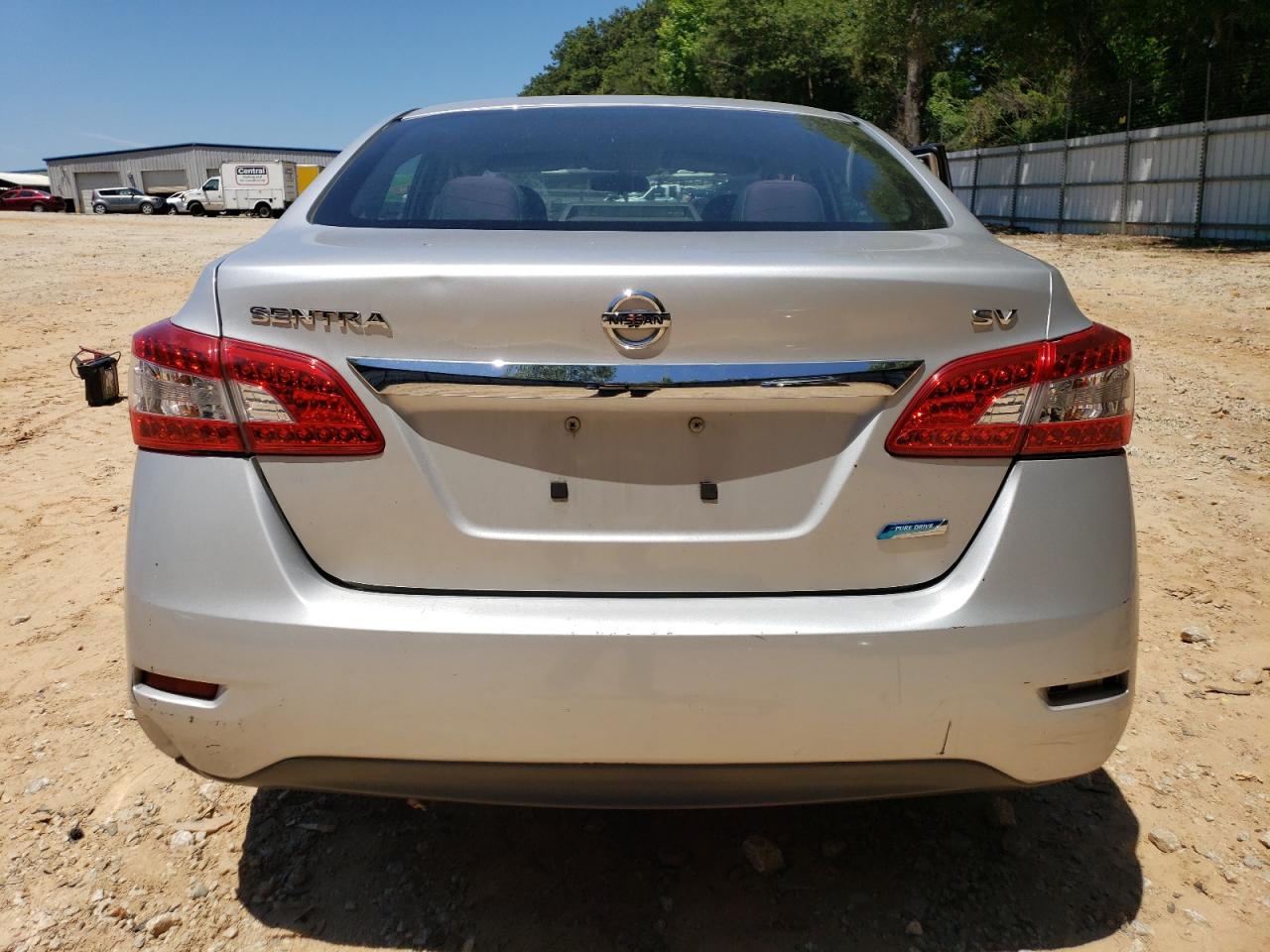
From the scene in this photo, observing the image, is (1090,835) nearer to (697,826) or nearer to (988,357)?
(697,826)

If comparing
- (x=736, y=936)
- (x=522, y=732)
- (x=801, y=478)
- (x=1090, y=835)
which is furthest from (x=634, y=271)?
(x=1090, y=835)

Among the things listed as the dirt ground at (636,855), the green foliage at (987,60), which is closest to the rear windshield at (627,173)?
the dirt ground at (636,855)

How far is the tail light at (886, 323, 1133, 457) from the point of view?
5.82ft

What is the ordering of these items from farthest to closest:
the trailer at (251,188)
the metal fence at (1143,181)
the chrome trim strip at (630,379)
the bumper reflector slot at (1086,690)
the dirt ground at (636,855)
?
the trailer at (251,188), the metal fence at (1143,181), the dirt ground at (636,855), the bumper reflector slot at (1086,690), the chrome trim strip at (630,379)

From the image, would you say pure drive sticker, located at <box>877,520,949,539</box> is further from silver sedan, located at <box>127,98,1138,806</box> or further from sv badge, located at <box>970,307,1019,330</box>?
sv badge, located at <box>970,307,1019,330</box>

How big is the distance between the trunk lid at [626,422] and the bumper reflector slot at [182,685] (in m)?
0.31

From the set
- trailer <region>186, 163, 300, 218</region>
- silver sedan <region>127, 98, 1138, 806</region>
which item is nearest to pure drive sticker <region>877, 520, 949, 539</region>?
silver sedan <region>127, 98, 1138, 806</region>

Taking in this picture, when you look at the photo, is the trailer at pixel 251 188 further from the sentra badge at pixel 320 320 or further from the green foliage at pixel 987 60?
the sentra badge at pixel 320 320

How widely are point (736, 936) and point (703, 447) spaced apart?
1.06 meters

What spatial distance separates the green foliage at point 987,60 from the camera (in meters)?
21.7

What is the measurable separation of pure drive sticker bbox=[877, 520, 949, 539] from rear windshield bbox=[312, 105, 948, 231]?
65 centimetres

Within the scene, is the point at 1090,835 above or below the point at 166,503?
below

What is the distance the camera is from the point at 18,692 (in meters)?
3.26

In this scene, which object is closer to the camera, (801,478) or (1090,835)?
(801,478)
